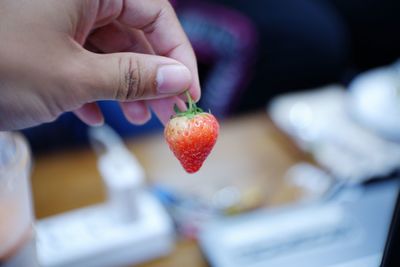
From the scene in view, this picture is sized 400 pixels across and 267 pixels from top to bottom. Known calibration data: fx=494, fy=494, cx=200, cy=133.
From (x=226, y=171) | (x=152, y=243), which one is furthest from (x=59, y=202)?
(x=226, y=171)

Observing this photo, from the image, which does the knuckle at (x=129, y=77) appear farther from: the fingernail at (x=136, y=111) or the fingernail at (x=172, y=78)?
the fingernail at (x=136, y=111)

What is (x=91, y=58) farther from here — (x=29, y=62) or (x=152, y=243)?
(x=152, y=243)

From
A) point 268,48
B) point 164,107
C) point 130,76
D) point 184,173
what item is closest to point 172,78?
point 130,76

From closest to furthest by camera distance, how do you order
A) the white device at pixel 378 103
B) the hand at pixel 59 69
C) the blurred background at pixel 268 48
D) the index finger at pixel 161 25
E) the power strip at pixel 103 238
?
the hand at pixel 59 69, the index finger at pixel 161 25, the power strip at pixel 103 238, the white device at pixel 378 103, the blurred background at pixel 268 48

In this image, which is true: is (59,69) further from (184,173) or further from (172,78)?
(184,173)

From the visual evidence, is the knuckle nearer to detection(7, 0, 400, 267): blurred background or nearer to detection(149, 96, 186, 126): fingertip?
detection(149, 96, 186, 126): fingertip

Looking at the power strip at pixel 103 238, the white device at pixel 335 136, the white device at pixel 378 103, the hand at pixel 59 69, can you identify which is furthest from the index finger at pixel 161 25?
the white device at pixel 378 103
